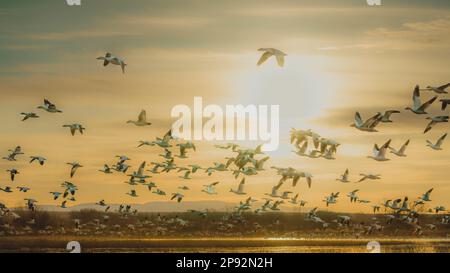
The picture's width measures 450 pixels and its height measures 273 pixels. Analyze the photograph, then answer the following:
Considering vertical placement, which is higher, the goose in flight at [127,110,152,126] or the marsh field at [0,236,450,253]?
the goose in flight at [127,110,152,126]

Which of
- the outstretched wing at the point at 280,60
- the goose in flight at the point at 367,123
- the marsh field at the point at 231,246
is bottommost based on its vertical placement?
the marsh field at the point at 231,246

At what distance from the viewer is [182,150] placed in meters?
44.5

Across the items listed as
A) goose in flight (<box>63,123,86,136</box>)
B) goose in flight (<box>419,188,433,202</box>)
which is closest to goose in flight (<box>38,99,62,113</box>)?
goose in flight (<box>63,123,86,136</box>)

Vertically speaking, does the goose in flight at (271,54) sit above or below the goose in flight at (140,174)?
above

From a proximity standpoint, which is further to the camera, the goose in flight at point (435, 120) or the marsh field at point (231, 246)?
the marsh field at point (231, 246)

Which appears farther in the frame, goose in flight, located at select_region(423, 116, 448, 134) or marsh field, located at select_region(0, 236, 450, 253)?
marsh field, located at select_region(0, 236, 450, 253)

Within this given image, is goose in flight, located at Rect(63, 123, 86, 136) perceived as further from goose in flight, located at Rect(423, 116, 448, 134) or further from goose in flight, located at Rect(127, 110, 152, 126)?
goose in flight, located at Rect(423, 116, 448, 134)

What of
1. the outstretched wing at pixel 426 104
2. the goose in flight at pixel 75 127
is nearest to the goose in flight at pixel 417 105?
the outstretched wing at pixel 426 104

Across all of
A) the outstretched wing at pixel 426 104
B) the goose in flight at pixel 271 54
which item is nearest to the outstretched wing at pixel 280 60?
the goose in flight at pixel 271 54

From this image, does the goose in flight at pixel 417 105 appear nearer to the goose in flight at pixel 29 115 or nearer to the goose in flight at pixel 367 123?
the goose in flight at pixel 367 123
